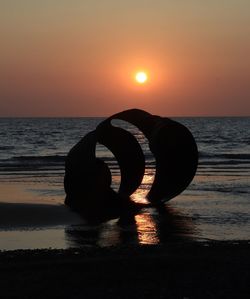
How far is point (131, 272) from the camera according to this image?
8.66 meters

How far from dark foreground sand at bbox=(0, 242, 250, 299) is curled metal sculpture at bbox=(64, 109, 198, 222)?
15.6 feet

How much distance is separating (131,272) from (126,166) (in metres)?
10.6

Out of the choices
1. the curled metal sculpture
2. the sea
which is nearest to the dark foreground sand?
the sea

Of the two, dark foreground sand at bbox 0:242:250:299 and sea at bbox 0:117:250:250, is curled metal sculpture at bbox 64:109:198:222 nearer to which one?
sea at bbox 0:117:250:250

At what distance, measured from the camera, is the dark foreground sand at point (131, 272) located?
7598 millimetres

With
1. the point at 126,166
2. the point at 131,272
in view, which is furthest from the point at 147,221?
the point at 131,272

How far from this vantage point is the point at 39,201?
1731 cm

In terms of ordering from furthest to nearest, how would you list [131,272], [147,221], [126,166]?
[126,166] < [147,221] < [131,272]

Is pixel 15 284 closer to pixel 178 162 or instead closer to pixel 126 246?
pixel 126 246

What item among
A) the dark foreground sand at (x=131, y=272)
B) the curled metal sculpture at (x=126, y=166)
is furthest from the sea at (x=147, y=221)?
the dark foreground sand at (x=131, y=272)

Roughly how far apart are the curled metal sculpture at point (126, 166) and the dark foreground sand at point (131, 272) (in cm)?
474

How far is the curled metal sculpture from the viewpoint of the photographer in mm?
15906

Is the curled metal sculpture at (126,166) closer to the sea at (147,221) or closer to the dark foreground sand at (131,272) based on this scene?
the sea at (147,221)

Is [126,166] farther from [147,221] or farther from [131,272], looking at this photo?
[131,272]
